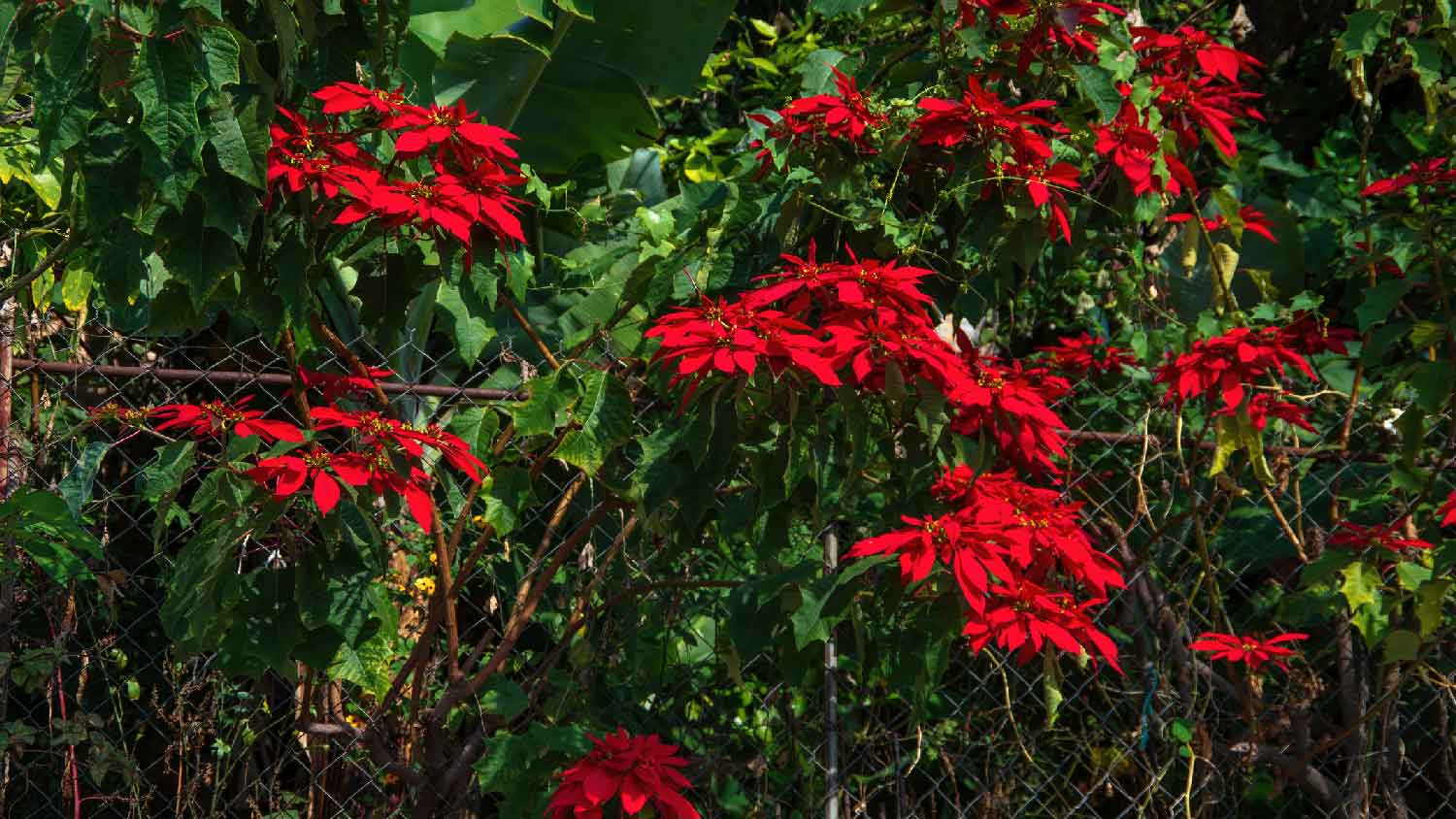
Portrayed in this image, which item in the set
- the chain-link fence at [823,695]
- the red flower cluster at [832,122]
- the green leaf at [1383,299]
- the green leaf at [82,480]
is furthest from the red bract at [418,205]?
the green leaf at [1383,299]

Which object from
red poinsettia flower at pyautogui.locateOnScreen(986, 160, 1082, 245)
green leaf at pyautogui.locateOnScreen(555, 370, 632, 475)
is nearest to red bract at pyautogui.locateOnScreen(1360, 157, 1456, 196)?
red poinsettia flower at pyautogui.locateOnScreen(986, 160, 1082, 245)

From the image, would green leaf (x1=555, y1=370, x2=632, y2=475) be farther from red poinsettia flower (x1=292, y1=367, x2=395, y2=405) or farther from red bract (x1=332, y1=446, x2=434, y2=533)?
red poinsettia flower (x1=292, y1=367, x2=395, y2=405)

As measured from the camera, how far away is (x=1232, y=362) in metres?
3.11

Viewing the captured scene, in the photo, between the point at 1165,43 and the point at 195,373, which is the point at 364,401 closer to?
the point at 195,373

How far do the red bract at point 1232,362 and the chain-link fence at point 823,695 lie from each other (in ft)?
0.88

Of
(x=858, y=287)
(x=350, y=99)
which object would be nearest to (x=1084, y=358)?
(x=858, y=287)

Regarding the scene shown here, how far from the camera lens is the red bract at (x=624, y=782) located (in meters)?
2.43

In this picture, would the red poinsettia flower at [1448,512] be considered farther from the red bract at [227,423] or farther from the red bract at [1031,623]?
the red bract at [227,423]

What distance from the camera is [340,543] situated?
2.60m

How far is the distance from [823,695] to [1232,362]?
3.78 feet

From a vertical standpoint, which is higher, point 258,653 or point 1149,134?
point 1149,134

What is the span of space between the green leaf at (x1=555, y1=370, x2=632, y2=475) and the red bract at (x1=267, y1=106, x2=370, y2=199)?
0.55 meters

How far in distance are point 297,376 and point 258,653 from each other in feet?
1.66

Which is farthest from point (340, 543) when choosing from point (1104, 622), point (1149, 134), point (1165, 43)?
point (1104, 622)
